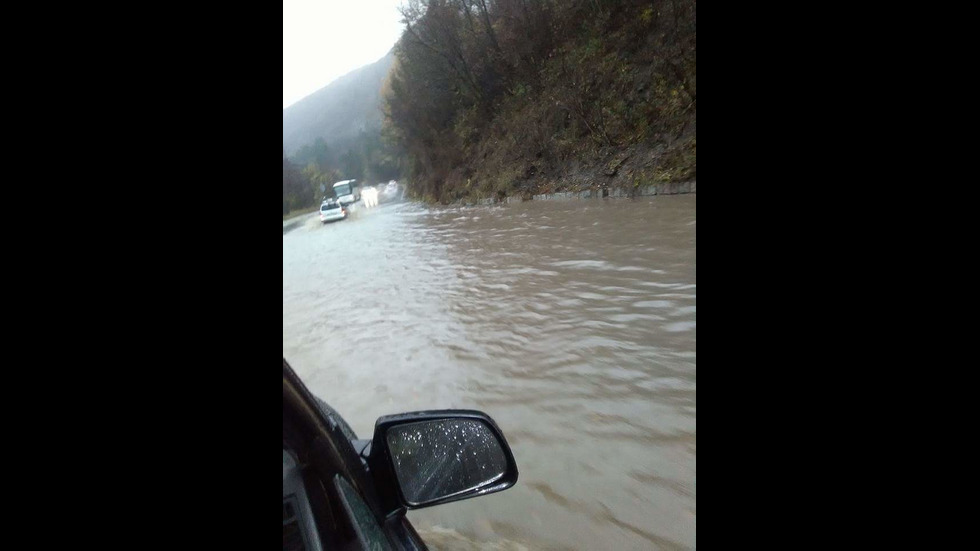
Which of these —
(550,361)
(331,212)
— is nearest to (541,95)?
(331,212)

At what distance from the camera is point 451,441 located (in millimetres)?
1021

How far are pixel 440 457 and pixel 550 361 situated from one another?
7.77 ft

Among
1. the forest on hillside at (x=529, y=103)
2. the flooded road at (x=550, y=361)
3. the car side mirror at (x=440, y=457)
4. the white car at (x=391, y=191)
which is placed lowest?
the flooded road at (x=550, y=361)

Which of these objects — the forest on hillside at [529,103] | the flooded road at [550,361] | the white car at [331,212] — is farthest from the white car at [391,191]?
the flooded road at [550,361]

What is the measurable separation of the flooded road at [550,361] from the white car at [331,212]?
10.3 m

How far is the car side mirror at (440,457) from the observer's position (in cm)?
96

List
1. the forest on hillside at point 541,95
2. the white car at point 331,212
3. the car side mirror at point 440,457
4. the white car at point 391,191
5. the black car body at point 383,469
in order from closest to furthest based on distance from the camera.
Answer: the black car body at point 383,469 < the car side mirror at point 440,457 < the forest on hillside at point 541,95 < the white car at point 331,212 < the white car at point 391,191

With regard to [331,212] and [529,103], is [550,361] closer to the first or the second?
[529,103]

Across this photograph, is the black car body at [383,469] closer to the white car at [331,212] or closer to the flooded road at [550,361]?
the flooded road at [550,361]

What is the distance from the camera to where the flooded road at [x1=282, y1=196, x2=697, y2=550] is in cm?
190

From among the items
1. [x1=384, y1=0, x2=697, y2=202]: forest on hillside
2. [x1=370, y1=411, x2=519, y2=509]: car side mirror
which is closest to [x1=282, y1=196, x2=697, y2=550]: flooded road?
[x1=370, y1=411, x2=519, y2=509]: car side mirror
